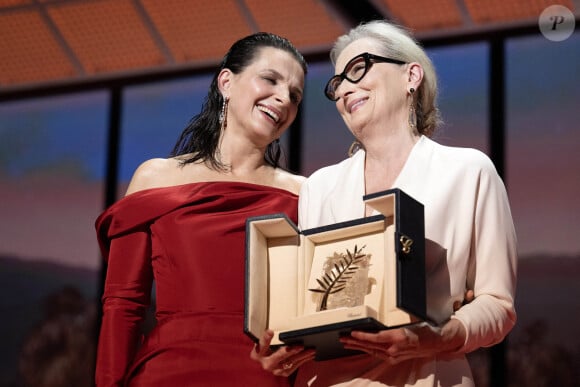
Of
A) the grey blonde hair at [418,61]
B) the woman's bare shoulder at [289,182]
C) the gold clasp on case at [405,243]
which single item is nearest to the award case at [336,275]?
the gold clasp on case at [405,243]

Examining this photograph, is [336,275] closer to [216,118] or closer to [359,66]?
[359,66]

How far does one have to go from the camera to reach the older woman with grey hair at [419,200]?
1933 mm

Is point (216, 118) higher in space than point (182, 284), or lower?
higher

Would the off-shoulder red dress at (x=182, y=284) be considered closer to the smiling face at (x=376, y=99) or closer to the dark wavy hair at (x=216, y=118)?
the dark wavy hair at (x=216, y=118)

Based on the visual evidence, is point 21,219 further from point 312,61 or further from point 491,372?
point 491,372

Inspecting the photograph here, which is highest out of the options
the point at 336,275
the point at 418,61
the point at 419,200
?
the point at 418,61

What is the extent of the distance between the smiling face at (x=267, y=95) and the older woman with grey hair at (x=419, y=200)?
1.39 feet

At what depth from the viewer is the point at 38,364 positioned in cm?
489

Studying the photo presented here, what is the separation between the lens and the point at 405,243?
5.97 ft

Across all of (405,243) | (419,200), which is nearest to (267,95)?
(419,200)

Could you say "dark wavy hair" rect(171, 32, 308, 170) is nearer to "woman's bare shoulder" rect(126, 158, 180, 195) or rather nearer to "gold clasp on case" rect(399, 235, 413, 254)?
"woman's bare shoulder" rect(126, 158, 180, 195)

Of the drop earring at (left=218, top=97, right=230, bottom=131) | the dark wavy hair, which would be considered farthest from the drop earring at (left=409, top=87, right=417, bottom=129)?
the drop earring at (left=218, top=97, right=230, bottom=131)

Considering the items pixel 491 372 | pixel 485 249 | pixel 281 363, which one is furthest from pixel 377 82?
pixel 491 372

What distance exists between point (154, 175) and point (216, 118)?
0.25m
